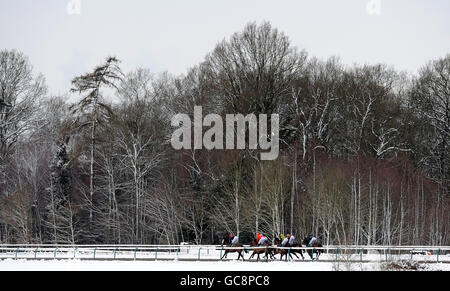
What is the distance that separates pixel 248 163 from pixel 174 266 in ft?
61.3

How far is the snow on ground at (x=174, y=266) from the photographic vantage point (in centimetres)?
2958

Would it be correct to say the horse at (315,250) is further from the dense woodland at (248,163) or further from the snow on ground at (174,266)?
the dense woodland at (248,163)

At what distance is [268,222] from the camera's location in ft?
155

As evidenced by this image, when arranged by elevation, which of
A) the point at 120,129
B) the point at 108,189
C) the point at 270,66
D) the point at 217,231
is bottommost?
the point at 217,231

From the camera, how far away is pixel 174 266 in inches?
1226

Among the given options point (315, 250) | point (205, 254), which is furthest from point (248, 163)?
point (315, 250)

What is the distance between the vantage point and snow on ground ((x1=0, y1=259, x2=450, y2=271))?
29578mm

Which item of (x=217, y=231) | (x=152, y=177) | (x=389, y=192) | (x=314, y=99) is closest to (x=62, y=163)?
(x=152, y=177)

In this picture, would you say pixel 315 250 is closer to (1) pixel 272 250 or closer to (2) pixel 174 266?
(1) pixel 272 250

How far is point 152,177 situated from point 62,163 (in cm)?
868

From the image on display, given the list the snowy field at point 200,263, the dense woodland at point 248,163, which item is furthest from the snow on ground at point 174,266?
the dense woodland at point 248,163

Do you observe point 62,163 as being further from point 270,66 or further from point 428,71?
point 428,71

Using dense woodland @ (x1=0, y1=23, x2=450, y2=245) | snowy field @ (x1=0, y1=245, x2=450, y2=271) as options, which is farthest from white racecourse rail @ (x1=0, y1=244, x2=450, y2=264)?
dense woodland @ (x1=0, y1=23, x2=450, y2=245)

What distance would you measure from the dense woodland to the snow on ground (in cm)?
1176
